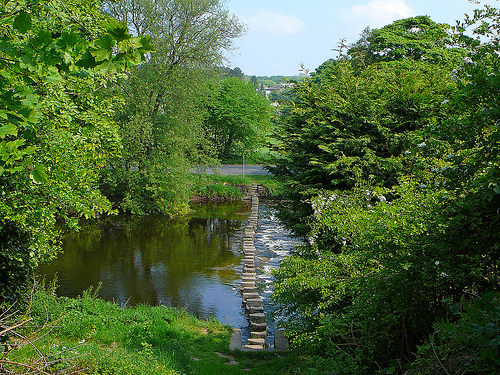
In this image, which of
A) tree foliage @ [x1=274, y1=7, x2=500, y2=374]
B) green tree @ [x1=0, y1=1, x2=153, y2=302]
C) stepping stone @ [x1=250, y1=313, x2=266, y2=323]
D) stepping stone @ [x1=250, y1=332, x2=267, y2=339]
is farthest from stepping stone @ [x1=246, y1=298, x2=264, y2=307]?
green tree @ [x1=0, y1=1, x2=153, y2=302]

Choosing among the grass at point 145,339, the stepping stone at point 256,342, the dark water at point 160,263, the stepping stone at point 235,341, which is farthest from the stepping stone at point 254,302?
the stepping stone at point 256,342

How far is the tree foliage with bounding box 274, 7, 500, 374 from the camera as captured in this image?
15.3 ft

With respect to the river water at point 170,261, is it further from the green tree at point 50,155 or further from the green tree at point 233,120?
the green tree at point 233,120

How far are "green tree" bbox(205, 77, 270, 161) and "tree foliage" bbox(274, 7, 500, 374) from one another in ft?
93.1

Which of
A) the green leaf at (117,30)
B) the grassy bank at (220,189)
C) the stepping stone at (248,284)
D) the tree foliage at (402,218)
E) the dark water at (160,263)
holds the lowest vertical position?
the dark water at (160,263)

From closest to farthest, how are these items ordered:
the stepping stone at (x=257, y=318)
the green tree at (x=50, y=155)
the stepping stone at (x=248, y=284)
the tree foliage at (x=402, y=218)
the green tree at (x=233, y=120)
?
the tree foliage at (x=402, y=218)
the green tree at (x=50, y=155)
the stepping stone at (x=257, y=318)
the stepping stone at (x=248, y=284)
the green tree at (x=233, y=120)

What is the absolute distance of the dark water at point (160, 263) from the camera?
1320 cm

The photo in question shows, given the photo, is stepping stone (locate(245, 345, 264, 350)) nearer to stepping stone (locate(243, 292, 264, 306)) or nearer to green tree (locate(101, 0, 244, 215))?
stepping stone (locate(243, 292, 264, 306))

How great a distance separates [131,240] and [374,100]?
12353 millimetres

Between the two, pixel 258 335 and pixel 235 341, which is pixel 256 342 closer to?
pixel 258 335

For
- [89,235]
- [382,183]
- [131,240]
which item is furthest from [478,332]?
[89,235]

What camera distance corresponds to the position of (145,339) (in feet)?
28.7

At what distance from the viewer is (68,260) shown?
16297mm

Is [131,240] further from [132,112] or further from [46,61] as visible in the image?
[46,61]
